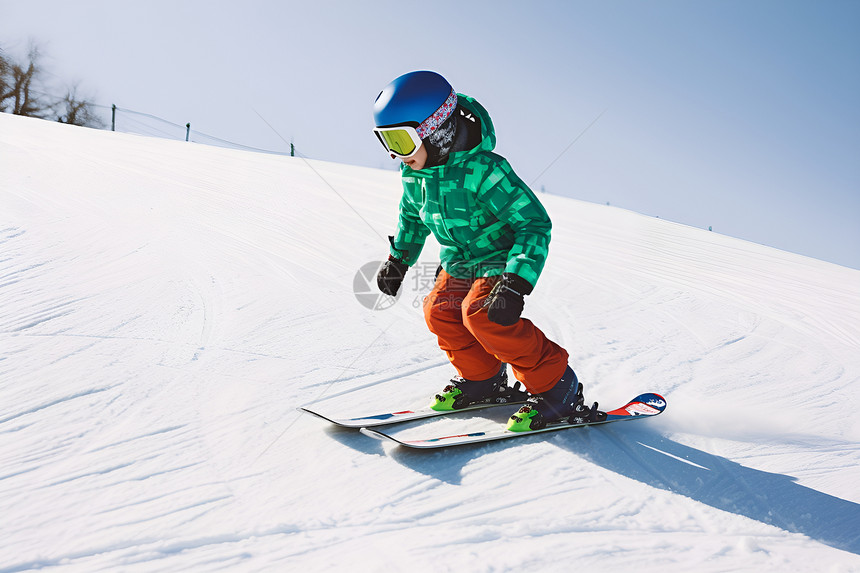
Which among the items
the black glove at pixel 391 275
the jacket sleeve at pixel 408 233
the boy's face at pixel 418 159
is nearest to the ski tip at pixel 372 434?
the black glove at pixel 391 275

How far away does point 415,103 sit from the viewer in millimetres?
2172

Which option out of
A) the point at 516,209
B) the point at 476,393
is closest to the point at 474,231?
the point at 516,209

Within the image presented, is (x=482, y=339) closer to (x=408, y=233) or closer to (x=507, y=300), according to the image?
(x=507, y=300)

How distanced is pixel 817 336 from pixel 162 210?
6.05 m

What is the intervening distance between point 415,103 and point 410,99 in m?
0.02

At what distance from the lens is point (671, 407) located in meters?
2.92

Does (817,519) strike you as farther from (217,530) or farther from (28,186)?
(28,186)

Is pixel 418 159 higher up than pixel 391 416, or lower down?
higher up

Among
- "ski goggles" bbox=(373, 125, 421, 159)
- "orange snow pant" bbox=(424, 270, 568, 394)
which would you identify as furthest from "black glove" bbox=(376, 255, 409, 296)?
"ski goggles" bbox=(373, 125, 421, 159)

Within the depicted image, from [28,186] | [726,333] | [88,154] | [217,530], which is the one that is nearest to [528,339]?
[217,530]

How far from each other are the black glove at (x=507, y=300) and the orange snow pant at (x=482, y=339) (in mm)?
124

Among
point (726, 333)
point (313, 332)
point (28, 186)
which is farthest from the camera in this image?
point (28, 186)

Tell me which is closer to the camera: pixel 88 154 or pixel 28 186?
pixel 28 186

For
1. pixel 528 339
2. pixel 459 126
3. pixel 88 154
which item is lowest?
pixel 88 154
